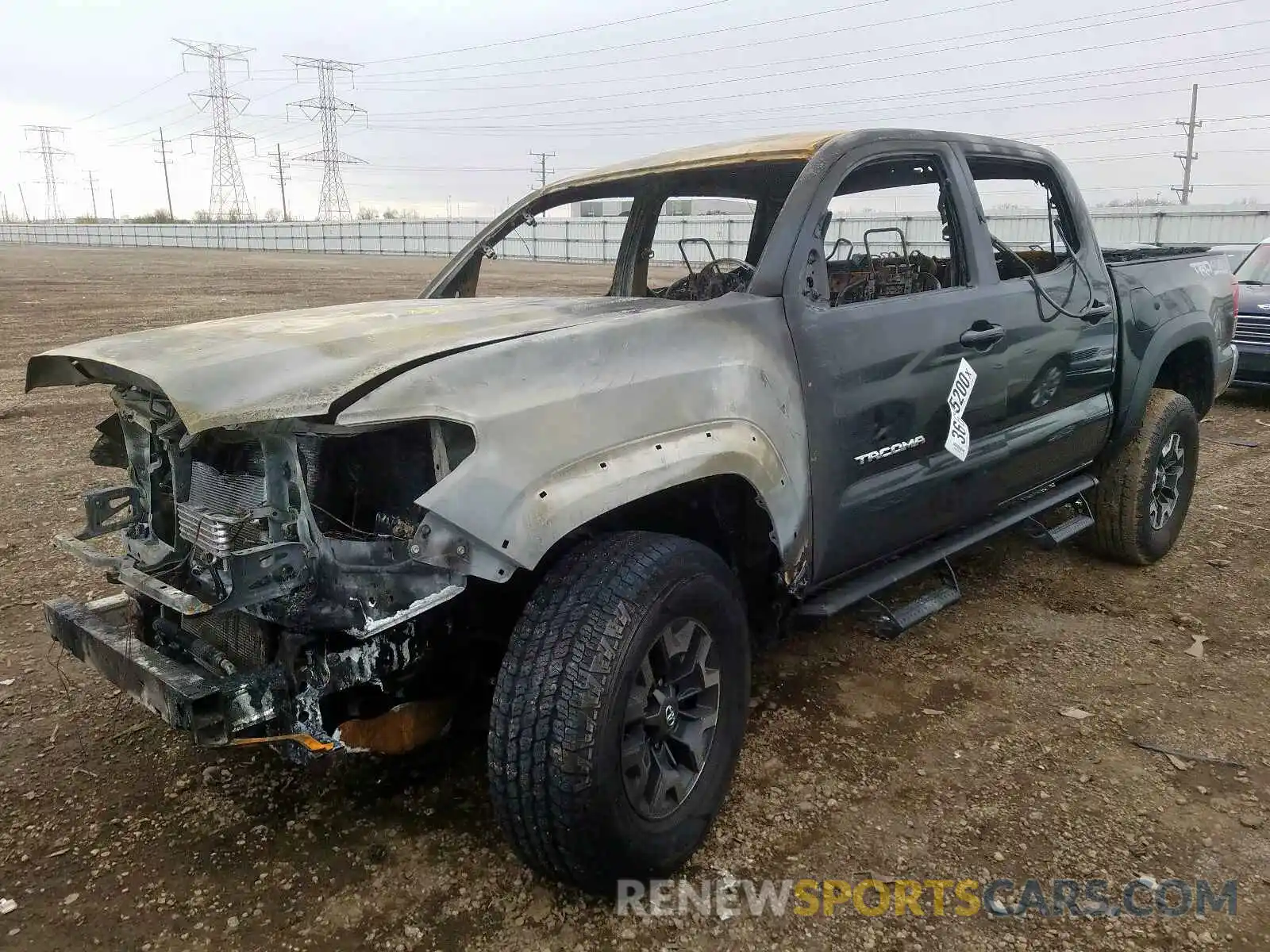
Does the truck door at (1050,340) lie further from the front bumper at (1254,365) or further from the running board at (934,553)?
the front bumper at (1254,365)

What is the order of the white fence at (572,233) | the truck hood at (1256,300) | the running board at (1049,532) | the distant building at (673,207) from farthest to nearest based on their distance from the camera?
1. the truck hood at (1256,300)
2. the white fence at (572,233)
3. the distant building at (673,207)
4. the running board at (1049,532)

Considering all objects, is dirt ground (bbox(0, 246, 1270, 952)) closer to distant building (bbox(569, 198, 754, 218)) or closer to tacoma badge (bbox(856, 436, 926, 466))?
tacoma badge (bbox(856, 436, 926, 466))

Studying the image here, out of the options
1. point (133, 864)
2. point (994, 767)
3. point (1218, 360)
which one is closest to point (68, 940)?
point (133, 864)

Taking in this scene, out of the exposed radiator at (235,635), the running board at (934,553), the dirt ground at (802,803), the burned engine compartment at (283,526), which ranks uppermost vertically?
the burned engine compartment at (283,526)

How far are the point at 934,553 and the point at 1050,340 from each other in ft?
3.32

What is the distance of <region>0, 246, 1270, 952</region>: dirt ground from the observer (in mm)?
2219

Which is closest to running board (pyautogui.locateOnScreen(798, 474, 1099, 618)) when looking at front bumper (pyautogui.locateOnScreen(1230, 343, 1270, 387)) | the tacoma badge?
the tacoma badge

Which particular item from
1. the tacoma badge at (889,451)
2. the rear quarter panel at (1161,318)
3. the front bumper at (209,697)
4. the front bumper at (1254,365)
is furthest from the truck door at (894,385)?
the front bumper at (1254,365)

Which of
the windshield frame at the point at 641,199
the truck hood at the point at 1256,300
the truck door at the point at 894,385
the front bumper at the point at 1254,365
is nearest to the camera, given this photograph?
the truck door at the point at 894,385

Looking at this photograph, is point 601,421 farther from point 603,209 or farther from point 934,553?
point 603,209

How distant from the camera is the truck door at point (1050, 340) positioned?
3.50m

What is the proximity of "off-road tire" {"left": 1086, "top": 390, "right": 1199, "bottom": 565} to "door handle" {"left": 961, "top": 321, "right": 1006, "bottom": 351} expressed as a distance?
144 cm

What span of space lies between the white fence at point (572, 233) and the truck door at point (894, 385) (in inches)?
10.0

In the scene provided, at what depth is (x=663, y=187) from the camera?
12.9 ft
